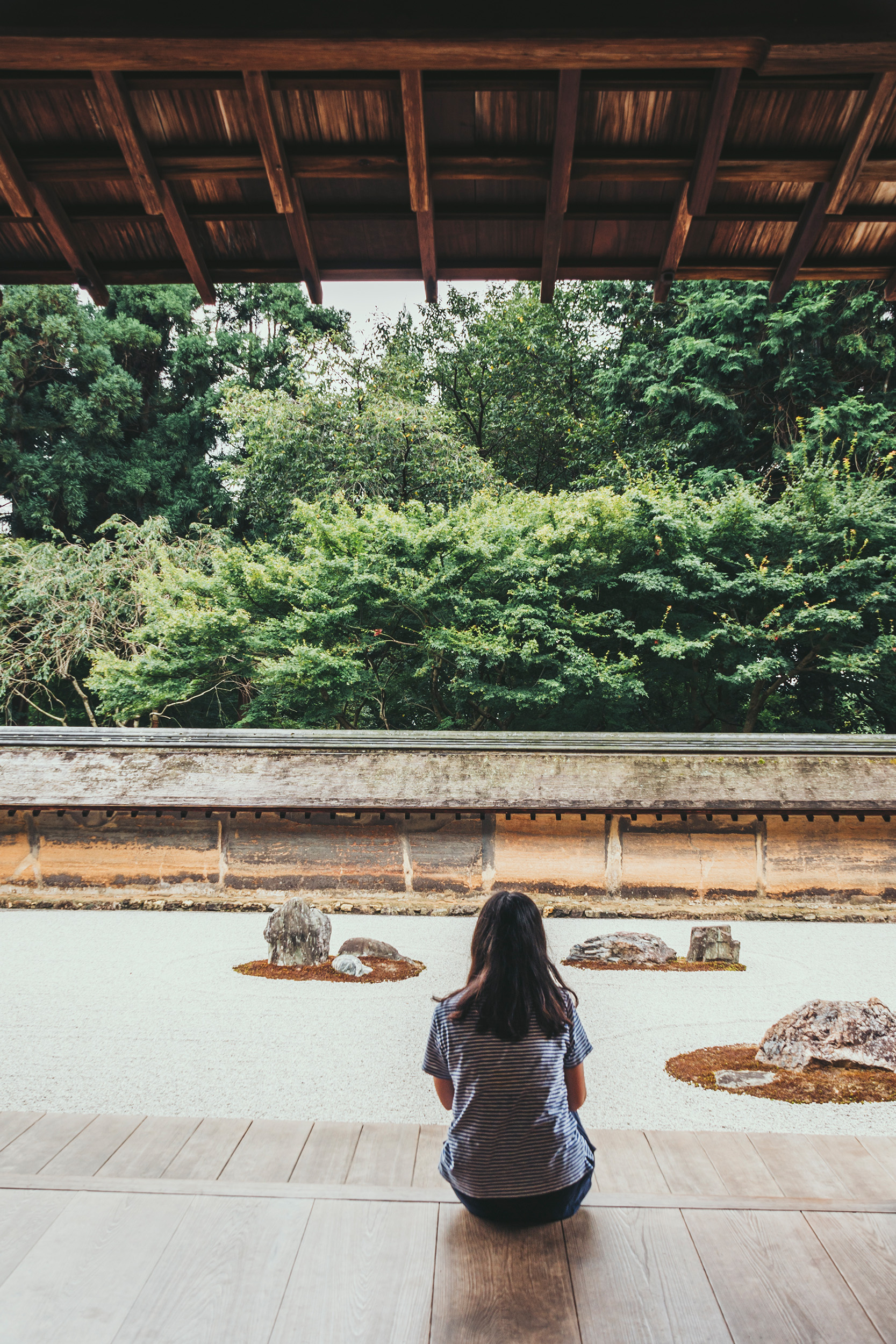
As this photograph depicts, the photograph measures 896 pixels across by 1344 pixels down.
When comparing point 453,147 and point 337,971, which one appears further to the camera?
point 337,971

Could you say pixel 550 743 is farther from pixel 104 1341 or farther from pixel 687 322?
pixel 687 322

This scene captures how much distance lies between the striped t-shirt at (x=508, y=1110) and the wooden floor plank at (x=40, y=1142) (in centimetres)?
135

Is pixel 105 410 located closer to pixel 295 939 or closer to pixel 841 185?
pixel 295 939

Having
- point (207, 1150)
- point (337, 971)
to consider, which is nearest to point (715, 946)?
point (337, 971)

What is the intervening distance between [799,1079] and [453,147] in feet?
14.6

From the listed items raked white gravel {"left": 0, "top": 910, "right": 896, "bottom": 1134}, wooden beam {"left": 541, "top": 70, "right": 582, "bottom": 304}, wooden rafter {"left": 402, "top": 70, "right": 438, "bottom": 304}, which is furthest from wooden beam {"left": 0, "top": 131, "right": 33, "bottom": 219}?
raked white gravel {"left": 0, "top": 910, "right": 896, "bottom": 1134}

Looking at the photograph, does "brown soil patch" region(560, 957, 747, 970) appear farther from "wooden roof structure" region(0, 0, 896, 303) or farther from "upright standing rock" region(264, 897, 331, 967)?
"wooden roof structure" region(0, 0, 896, 303)

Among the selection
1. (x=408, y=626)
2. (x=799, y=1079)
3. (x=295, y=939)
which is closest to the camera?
(x=799, y=1079)

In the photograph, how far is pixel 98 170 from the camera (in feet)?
6.13

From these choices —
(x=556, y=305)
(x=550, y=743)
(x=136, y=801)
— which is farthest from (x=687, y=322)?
(x=136, y=801)

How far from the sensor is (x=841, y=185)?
177 cm

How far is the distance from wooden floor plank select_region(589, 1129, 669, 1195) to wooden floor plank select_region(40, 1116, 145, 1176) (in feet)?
5.06

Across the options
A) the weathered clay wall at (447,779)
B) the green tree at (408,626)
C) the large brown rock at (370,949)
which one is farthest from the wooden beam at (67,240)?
the green tree at (408,626)

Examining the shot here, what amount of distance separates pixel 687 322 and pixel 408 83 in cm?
1506
